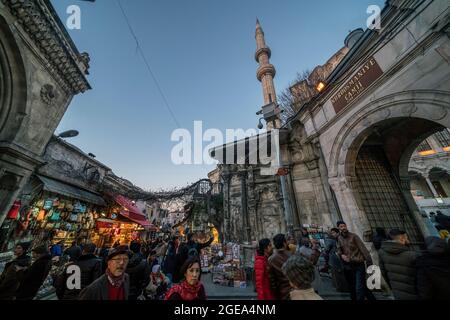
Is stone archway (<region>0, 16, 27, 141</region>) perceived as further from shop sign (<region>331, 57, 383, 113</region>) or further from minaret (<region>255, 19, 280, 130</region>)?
minaret (<region>255, 19, 280, 130</region>)

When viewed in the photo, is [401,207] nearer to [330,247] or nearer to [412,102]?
[330,247]

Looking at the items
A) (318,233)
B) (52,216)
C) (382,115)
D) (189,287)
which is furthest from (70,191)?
(382,115)

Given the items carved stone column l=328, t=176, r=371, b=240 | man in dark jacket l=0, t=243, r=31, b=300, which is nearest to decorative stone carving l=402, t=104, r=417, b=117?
carved stone column l=328, t=176, r=371, b=240

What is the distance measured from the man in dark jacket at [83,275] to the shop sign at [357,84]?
27.1 ft

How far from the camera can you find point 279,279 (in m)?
2.46

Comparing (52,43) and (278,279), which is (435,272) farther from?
(52,43)

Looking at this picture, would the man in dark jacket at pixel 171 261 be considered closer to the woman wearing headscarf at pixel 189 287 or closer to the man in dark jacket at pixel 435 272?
the woman wearing headscarf at pixel 189 287

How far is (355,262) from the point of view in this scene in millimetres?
3674

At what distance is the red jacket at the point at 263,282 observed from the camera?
2.42 metres

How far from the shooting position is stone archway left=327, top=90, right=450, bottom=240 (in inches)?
157

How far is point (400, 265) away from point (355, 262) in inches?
45.3

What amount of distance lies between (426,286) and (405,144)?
24.2 ft
